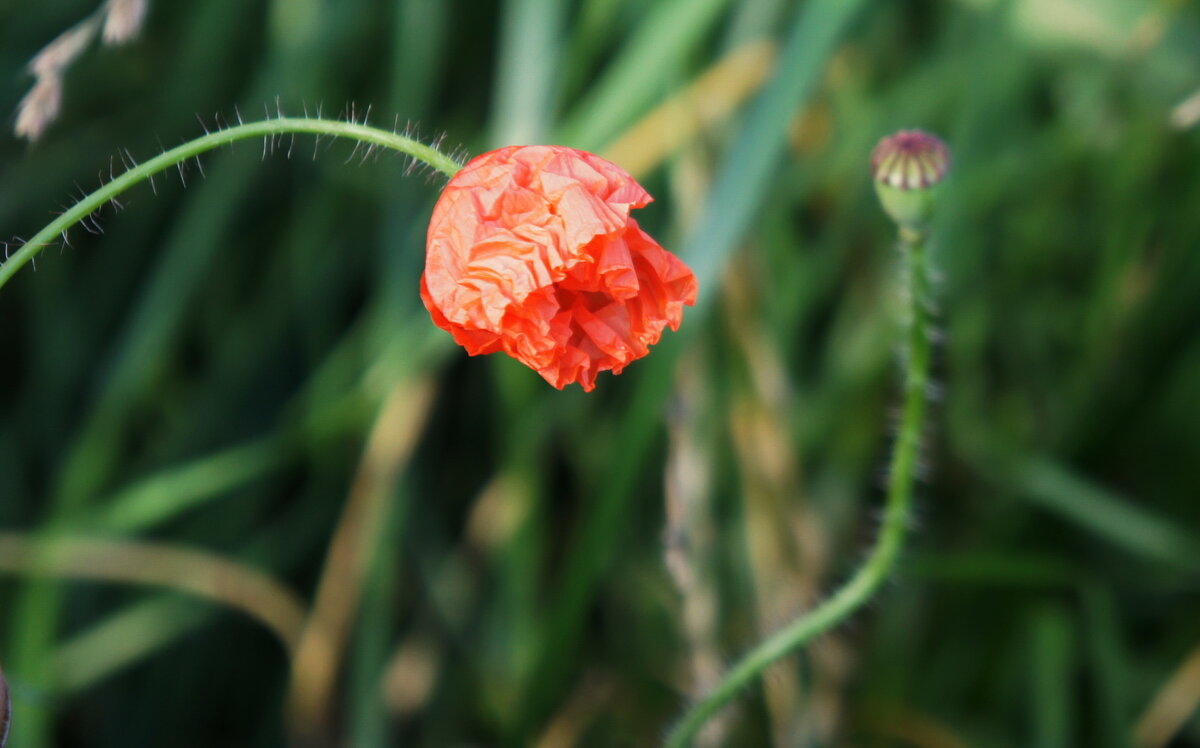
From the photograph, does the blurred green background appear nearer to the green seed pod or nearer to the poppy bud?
the poppy bud

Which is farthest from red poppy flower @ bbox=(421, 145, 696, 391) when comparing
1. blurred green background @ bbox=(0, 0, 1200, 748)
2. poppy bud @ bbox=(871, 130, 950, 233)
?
blurred green background @ bbox=(0, 0, 1200, 748)

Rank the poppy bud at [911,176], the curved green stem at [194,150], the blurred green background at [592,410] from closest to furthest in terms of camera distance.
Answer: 1. the curved green stem at [194,150]
2. the poppy bud at [911,176]
3. the blurred green background at [592,410]

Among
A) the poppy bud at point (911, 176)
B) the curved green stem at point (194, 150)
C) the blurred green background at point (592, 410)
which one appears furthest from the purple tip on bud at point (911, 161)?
the blurred green background at point (592, 410)

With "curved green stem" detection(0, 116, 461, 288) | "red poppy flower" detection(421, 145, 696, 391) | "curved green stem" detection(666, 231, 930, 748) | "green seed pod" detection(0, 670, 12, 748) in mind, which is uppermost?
"curved green stem" detection(0, 116, 461, 288)

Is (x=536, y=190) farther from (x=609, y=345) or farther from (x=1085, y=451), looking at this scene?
(x=1085, y=451)

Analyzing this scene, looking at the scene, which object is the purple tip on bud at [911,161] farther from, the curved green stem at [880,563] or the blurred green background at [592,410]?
the blurred green background at [592,410]

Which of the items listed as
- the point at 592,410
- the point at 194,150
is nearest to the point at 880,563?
the point at 194,150

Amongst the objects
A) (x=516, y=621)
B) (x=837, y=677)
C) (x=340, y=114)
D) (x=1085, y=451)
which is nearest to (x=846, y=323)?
(x=1085, y=451)
